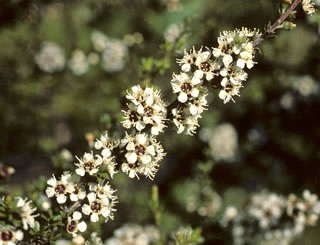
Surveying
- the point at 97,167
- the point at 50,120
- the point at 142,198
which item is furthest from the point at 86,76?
the point at 97,167

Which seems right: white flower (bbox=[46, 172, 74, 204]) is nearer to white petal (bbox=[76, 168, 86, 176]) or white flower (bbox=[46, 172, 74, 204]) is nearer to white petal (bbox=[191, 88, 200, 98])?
white petal (bbox=[76, 168, 86, 176])

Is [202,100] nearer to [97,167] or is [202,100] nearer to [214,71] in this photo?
[214,71]

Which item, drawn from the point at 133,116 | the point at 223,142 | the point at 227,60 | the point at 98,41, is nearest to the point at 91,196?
the point at 133,116

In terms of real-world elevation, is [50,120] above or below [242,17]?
below

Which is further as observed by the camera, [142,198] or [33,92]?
[142,198]

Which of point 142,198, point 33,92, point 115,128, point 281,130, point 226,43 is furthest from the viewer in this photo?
point 281,130

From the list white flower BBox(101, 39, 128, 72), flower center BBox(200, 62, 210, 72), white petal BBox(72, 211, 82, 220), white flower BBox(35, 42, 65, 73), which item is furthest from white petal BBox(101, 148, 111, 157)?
white flower BBox(35, 42, 65, 73)

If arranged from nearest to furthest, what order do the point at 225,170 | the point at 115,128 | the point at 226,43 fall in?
the point at 226,43 → the point at 115,128 → the point at 225,170
